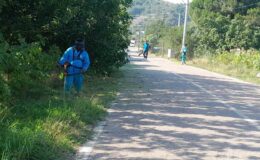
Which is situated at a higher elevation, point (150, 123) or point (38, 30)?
point (38, 30)

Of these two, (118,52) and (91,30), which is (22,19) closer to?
(91,30)

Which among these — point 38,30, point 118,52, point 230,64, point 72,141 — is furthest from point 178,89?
point 230,64

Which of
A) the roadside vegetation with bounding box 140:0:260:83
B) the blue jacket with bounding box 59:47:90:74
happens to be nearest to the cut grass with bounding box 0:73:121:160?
the blue jacket with bounding box 59:47:90:74

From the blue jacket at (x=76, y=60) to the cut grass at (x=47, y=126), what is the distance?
2.72 feet

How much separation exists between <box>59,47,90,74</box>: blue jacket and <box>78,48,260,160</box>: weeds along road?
1.32 meters

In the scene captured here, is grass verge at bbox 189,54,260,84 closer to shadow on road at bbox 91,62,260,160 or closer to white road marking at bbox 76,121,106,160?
shadow on road at bbox 91,62,260,160

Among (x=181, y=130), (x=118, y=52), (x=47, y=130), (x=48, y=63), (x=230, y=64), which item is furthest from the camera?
(x=230, y=64)

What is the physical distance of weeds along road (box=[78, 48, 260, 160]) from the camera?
736 cm

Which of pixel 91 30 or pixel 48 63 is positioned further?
pixel 91 30

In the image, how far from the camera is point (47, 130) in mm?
7680

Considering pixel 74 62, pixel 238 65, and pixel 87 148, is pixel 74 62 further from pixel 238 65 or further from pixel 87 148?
pixel 238 65

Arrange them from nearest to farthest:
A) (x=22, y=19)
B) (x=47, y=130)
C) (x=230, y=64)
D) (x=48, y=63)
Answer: (x=47, y=130) < (x=48, y=63) < (x=22, y=19) < (x=230, y=64)

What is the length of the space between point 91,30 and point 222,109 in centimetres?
613

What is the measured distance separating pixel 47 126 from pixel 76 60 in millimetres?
4012
